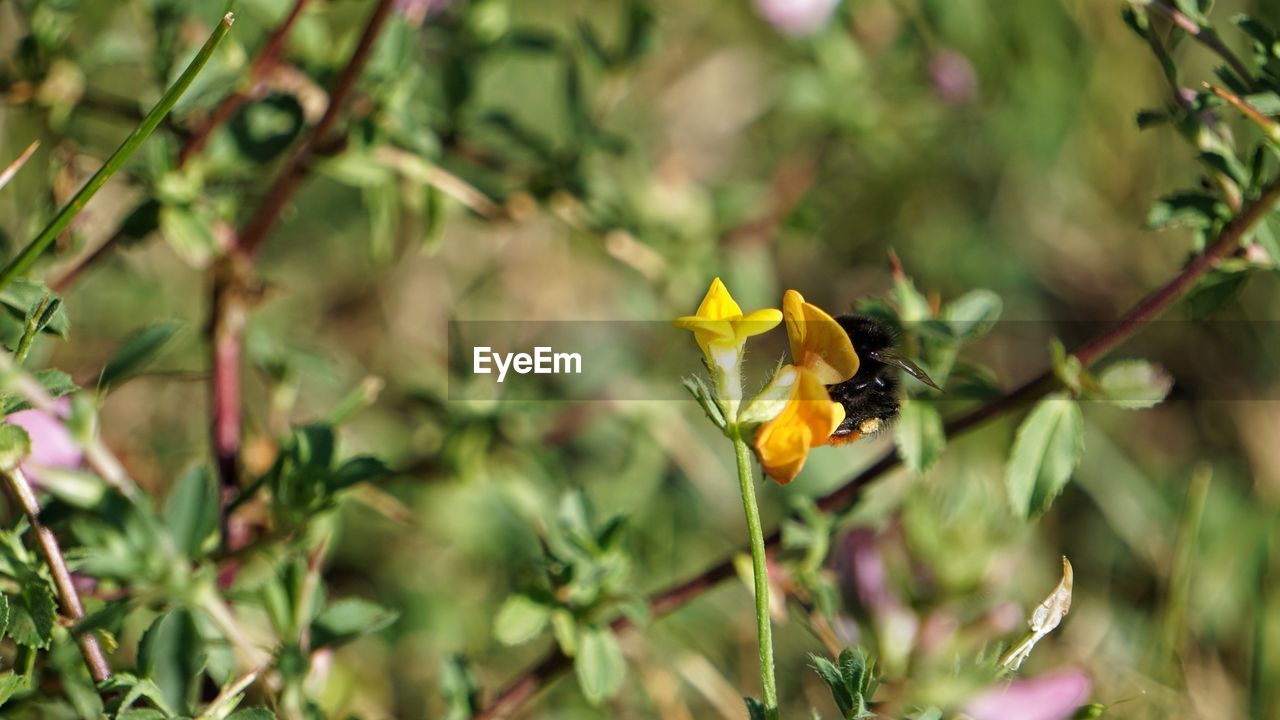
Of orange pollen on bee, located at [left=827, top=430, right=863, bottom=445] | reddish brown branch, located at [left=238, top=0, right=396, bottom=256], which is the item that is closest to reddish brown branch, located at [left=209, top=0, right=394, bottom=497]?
reddish brown branch, located at [left=238, top=0, right=396, bottom=256]

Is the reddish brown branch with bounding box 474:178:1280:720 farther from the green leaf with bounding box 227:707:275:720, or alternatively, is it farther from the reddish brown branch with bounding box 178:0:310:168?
the reddish brown branch with bounding box 178:0:310:168

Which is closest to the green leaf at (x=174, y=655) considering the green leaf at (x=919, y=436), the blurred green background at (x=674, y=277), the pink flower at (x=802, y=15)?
the blurred green background at (x=674, y=277)

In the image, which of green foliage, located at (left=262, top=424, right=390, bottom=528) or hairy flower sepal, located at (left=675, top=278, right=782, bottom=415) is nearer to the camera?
hairy flower sepal, located at (left=675, top=278, right=782, bottom=415)

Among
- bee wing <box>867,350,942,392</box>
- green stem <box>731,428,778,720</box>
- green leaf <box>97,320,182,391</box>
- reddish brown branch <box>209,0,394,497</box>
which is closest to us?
green stem <box>731,428,778,720</box>

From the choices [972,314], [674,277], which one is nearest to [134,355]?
[972,314]

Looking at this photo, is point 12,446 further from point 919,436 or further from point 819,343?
point 919,436

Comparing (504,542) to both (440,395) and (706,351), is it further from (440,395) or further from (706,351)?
(706,351)
